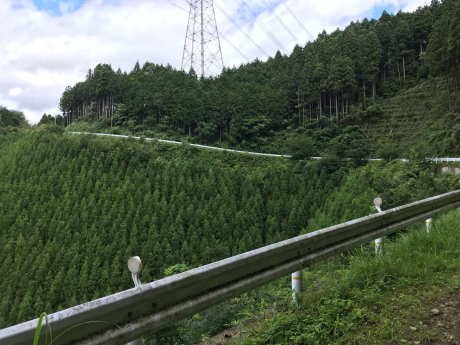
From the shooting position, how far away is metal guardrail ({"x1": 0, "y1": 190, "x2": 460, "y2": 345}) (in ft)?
4.49

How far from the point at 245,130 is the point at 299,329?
36727mm

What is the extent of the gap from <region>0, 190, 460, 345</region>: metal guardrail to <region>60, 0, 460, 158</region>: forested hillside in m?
31.6

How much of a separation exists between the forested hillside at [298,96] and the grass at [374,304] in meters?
30.8

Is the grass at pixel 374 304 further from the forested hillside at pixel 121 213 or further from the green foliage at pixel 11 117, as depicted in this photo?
the green foliage at pixel 11 117

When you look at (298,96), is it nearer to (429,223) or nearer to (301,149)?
(301,149)

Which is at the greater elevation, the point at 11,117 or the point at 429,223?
the point at 11,117

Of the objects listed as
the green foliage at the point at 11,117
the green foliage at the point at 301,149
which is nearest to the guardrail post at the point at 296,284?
the green foliage at the point at 301,149

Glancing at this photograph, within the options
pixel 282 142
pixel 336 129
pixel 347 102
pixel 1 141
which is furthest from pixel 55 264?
pixel 347 102

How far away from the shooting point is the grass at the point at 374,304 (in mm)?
2010

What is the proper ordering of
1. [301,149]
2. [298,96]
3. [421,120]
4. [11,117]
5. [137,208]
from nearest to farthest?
[137,208] < [301,149] < [421,120] < [298,96] < [11,117]

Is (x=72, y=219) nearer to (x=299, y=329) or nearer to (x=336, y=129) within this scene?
(x=299, y=329)

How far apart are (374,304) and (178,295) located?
158cm

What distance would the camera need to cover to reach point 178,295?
1803 millimetres

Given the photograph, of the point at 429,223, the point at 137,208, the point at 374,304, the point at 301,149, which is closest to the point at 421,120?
the point at 301,149
